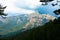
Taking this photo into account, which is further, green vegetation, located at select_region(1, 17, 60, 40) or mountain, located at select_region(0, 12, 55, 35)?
mountain, located at select_region(0, 12, 55, 35)

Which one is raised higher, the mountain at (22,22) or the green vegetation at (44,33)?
the mountain at (22,22)

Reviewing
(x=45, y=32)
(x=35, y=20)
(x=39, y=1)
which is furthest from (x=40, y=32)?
(x=39, y=1)

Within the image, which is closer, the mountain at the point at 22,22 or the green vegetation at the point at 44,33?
the green vegetation at the point at 44,33

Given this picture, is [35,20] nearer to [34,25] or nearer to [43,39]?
[34,25]

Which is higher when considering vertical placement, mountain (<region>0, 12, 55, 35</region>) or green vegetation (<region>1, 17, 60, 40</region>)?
mountain (<region>0, 12, 55, 35</region>)

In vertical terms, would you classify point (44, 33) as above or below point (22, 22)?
below
